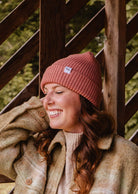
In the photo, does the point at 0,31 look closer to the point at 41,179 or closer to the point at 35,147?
the point at 35,147

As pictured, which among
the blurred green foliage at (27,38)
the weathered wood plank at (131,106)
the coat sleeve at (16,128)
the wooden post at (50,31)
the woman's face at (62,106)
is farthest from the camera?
the blurred green foliage at (27,38)

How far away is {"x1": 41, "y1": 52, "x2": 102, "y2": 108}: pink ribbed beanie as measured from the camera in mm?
2014

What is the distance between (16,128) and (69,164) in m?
0.41

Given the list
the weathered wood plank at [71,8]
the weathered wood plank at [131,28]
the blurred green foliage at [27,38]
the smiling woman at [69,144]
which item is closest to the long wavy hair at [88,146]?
the smiling woman at [69,144]

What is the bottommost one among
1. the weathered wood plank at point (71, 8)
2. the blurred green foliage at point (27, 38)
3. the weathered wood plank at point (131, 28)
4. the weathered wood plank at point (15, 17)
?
the blurred green foliage at point (27, 38)

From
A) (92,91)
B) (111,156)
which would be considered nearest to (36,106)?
(92,91)

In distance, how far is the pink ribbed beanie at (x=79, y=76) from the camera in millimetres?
2014

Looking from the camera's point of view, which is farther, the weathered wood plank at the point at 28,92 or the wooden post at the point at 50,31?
the weathered wood plank at the point at 28,92

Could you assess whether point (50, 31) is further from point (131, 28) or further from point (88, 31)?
point (131, 28)

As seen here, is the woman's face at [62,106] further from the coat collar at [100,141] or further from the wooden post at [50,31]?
the wooden post at [50,31]

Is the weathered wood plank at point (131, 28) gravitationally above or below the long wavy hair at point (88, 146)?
above

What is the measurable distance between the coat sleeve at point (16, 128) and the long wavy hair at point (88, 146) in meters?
0.13

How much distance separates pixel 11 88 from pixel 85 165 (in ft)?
8.91

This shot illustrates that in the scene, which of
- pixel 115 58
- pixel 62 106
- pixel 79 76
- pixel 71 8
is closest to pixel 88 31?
pixel 71 8
